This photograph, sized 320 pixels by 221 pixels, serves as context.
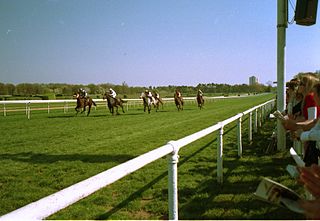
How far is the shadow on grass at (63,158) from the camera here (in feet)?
23.6

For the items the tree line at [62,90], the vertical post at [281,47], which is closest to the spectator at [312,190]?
the vertical post at [281,47]

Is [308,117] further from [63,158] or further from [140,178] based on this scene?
[63,158]

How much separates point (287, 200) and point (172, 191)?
120 centimetres

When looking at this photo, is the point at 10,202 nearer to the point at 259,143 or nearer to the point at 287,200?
the point at 287,200

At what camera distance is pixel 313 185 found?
1596mm

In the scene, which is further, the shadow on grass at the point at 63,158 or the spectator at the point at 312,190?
the shadow on grass at the point at 63,158

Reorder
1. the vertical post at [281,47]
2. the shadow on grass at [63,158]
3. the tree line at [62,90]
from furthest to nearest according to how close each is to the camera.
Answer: the tree line at [62,90]
the vertical post at [281,47]
the shadow on grass at [63,158]

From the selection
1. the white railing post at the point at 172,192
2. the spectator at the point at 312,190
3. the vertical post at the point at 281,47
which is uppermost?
the vertical post at the point at 281,47

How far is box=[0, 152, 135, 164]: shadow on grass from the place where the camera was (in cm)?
718

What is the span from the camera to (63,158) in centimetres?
747

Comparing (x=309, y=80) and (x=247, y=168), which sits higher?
(x=309, y=80)

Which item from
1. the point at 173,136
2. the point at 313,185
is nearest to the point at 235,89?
the point at 173,136

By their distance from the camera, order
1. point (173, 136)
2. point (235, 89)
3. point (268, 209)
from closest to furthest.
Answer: point (268, 209) < point (173, 136) < point (235, 89)

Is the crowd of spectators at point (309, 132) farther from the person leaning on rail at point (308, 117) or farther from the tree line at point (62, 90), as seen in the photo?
the tree line at point (62, 90)
